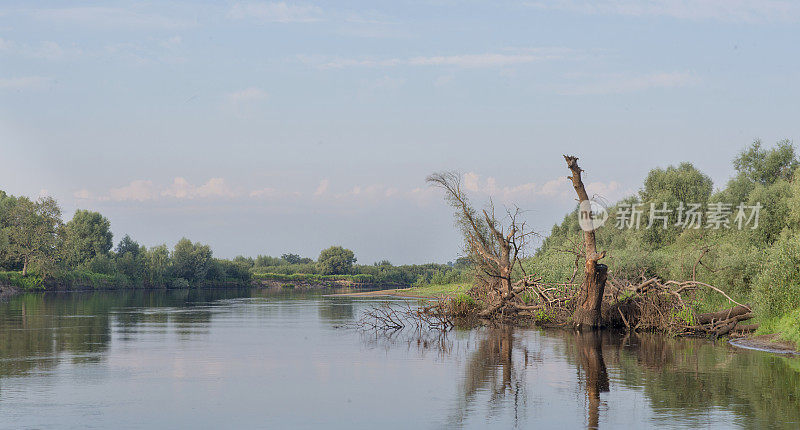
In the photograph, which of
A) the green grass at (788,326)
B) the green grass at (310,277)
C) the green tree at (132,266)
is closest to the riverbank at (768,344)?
the green grass at (788,326)

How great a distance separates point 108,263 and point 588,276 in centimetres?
8516

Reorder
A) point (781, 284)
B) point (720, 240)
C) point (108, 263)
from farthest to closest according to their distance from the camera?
point (108, 263)
point (720, 240)
point (781, 284)

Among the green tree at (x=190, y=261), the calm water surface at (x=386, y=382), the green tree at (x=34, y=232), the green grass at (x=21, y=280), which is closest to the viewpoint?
the calm water surface at (x=386, y=382)

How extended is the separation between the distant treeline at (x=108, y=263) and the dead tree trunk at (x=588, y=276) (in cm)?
4535

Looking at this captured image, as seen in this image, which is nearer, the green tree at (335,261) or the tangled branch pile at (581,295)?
the tangled branch pile at (581,295)

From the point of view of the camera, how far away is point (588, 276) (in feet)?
99.5

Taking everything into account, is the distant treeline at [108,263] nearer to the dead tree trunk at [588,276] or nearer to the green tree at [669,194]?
the green tree at [669,194]

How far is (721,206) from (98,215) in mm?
93883

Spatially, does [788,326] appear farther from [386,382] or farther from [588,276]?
[386,382]

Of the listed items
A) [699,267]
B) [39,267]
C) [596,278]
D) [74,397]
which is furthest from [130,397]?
[39,267]

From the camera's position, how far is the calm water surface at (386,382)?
13398 mm

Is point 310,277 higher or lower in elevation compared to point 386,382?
higher

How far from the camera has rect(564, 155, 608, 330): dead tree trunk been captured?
2986cm

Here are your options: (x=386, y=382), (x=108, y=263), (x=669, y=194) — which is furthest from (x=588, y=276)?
(x=108, y=263)
